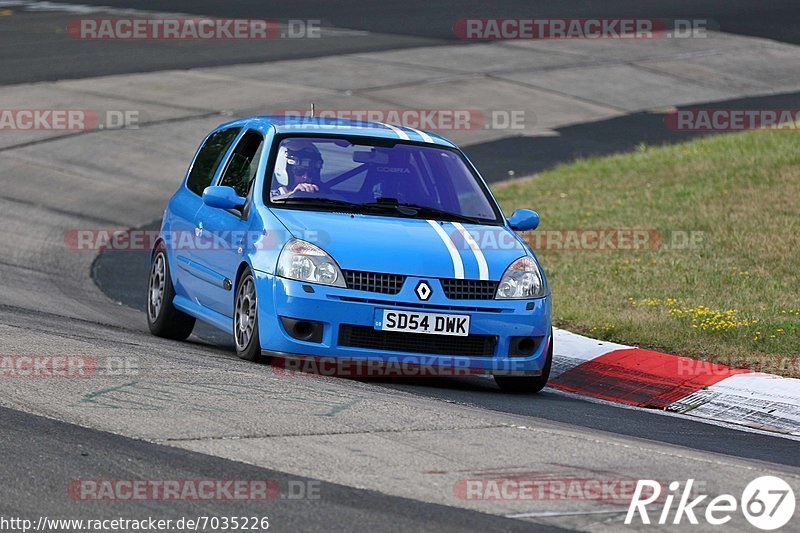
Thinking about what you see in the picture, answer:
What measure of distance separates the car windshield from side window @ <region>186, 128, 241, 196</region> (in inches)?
37.3

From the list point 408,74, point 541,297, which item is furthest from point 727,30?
point 541,297

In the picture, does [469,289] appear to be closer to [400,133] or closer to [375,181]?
[375,181]

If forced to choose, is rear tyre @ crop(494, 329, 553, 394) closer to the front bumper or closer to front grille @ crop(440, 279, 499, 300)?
the front bumper

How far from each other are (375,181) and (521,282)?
131 cm

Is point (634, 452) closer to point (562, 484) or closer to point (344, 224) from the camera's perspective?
point (562, 484)

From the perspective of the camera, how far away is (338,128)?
33.3 ft

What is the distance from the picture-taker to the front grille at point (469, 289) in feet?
→ 28.6

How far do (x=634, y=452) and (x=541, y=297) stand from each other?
2.29 metres

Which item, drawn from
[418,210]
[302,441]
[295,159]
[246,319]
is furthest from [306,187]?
[302,441]

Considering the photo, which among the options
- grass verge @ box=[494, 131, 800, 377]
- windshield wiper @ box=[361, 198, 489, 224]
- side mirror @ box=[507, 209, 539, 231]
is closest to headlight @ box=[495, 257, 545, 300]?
windshield wiper @ box=[361, 198, 489, 224]

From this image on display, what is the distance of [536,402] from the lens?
8.98 metres

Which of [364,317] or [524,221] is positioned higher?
[524,221]

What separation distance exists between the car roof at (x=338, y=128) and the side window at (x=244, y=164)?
0.40ft

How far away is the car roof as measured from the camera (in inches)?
396
